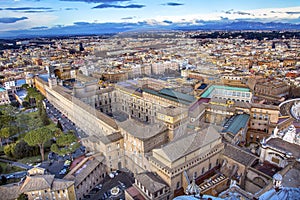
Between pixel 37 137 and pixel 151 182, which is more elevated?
pixel 37 137

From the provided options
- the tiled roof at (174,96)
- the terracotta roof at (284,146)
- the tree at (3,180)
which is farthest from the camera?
the tiled roof at (174,96)

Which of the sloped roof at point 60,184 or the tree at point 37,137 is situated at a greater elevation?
the tree at point 37,137

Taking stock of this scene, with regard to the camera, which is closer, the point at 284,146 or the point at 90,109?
the point at 284,146

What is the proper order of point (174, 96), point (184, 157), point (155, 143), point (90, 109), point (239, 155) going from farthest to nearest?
point (174, 96) < point (90, 109) < point (155, 143) < point (239, 155) < point (184, 157)

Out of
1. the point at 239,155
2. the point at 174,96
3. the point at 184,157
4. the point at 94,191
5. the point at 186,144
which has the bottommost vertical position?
the point at 94,191

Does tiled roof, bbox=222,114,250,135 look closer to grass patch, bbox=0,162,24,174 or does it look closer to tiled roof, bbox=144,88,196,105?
tiled roof, bbox=144,88,196,105

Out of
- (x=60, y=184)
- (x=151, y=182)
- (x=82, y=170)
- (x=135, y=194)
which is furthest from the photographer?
(x=82, y=170)

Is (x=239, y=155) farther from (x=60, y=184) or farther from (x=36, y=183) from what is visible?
(x=36, y=183)

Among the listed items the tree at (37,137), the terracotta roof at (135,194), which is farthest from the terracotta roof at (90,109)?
the terracotta roof at (135,194)

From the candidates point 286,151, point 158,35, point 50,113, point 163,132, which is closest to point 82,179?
point 163,132

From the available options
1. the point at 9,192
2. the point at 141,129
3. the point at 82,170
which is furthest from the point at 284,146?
the point at 9,192

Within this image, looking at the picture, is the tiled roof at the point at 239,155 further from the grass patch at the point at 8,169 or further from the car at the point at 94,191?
the grass patch at the point at 8,169
